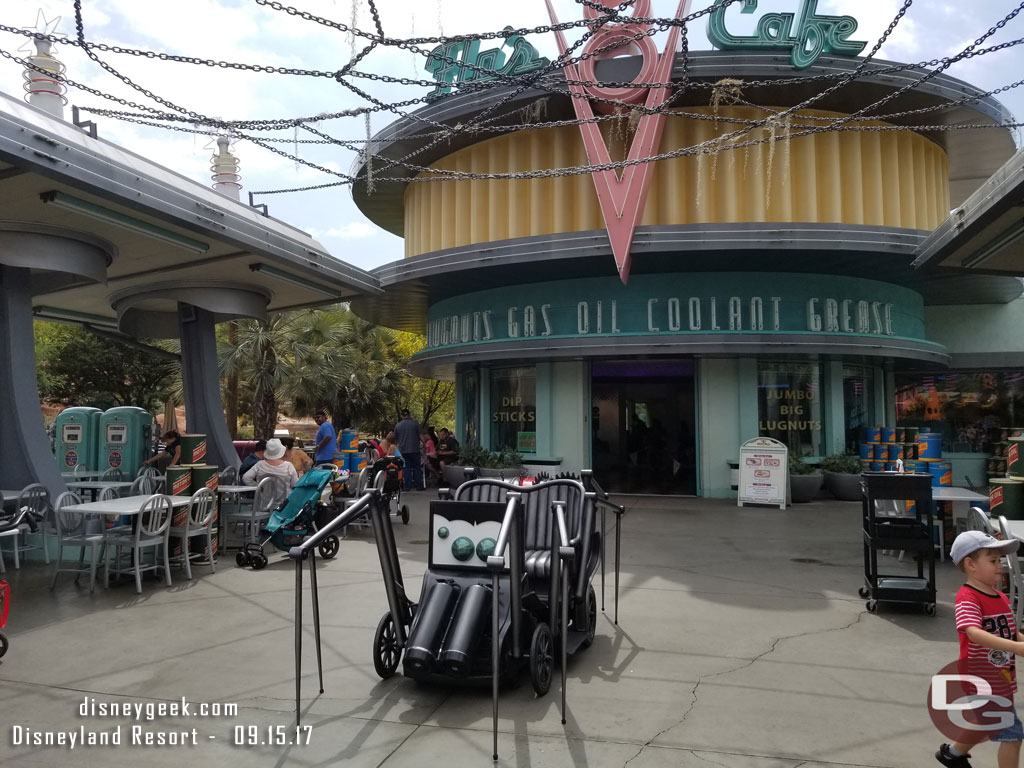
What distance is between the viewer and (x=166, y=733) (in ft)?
14.4

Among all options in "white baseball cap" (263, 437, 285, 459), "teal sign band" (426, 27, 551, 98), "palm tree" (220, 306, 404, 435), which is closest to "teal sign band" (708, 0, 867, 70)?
"teal sign band" (426, 27, 551, 98)

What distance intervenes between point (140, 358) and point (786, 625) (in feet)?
121

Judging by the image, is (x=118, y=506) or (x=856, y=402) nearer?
(x=118, y=506)

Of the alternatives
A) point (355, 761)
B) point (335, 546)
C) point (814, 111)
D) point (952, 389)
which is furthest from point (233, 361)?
point (355, 761)

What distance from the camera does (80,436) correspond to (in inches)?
546

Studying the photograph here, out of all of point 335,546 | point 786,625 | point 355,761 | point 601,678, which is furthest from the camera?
point 335,546

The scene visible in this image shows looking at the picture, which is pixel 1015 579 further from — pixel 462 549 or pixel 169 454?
pixel 169 454

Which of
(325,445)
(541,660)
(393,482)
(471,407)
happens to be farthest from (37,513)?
(471,407)

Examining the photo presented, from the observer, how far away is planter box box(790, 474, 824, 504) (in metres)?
15.0

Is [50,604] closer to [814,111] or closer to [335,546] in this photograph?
[335,546]

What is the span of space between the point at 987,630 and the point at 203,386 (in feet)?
43.0

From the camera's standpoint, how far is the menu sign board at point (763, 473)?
14.4m

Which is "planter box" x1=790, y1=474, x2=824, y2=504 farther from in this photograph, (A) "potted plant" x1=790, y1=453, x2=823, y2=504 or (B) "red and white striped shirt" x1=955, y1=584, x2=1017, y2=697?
(B) "red and white striped shirt" x1=955, y1=584, x2=1017, y2=697

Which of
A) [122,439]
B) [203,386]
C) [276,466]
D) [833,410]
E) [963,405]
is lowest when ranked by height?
[276,466]
